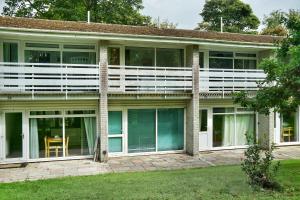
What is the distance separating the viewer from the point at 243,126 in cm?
1905

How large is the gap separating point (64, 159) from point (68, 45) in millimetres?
5680

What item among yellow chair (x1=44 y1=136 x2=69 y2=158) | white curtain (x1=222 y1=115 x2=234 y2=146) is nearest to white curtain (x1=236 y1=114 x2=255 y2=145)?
white curtain (x1=222 y1=115 x2=234 y2=146)

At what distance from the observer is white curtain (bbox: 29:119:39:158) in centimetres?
1498

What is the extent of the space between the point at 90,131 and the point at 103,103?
5.94 ft

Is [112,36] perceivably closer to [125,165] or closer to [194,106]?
[194,106]

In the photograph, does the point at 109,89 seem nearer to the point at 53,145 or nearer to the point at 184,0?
the point at 53,145

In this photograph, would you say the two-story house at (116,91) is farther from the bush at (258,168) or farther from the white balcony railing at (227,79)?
the bush at (258,168)

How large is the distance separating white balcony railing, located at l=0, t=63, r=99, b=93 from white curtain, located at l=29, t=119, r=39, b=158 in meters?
1.73

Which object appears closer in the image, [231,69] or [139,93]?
[139,93]

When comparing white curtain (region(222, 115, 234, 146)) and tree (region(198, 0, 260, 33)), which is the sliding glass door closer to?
white curtain (region(222, 115, 234, 146))

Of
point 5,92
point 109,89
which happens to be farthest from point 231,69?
point 5,92

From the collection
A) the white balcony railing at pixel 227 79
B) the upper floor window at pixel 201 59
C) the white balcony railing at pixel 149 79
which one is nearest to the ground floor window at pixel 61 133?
the white balcony railing at pixel 149 79

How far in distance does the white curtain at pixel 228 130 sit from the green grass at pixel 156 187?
5964 millimetres

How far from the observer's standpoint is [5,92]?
13.7 m
